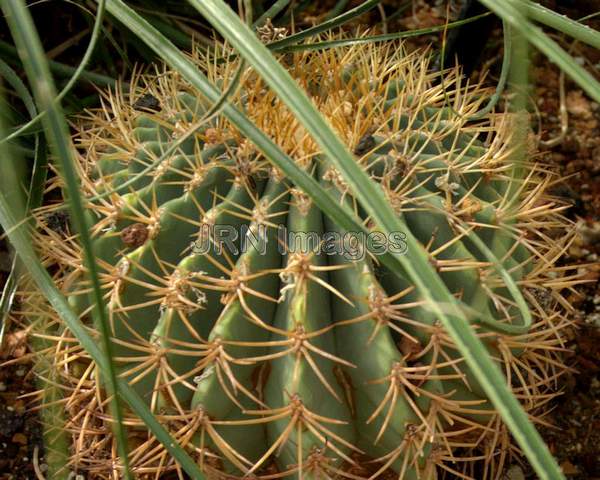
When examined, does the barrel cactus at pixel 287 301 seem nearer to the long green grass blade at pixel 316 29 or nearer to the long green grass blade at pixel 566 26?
the long green grass blade at pixel 316 29

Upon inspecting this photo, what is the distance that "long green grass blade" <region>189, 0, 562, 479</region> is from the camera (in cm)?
61

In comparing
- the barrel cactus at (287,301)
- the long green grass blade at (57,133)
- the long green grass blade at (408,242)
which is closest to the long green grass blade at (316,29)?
the barrel cactus at (287,301)

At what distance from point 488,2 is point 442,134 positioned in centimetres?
36

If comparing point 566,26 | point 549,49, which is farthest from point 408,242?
point 566,26

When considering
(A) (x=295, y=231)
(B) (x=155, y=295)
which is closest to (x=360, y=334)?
(A) (x=295, y=231)

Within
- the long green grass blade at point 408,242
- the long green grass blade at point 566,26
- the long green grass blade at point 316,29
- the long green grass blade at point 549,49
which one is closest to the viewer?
the long green grass blade at point 408,242

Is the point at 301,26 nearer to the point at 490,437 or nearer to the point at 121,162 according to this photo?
the point at 121,162

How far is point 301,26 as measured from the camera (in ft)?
6.58

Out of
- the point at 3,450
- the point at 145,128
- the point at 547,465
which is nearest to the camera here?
the point at 547,465

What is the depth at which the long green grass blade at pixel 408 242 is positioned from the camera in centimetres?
61

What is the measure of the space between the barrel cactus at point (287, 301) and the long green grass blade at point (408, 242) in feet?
0.54

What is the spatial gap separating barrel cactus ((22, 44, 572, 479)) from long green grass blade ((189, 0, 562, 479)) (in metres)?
0.16

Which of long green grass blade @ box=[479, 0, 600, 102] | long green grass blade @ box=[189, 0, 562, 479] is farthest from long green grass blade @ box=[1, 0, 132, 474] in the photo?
long green grass blade @ box=[479, 0, 600, 102]

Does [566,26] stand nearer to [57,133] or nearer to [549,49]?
[549,49]
